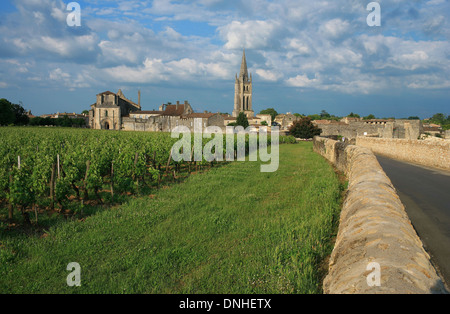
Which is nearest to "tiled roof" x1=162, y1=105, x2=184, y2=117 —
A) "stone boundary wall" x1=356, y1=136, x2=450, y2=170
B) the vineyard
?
"stone boundary wall" x1=356, y1=136, x2=450, y2=170

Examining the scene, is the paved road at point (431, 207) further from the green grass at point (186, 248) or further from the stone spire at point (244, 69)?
the stone spire at point (244, 69)

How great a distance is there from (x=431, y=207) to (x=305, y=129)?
154ft

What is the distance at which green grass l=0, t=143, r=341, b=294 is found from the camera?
4145 mm

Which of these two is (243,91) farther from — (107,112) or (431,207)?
(431,207)

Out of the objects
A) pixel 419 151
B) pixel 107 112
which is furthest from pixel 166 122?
pixel 419 151

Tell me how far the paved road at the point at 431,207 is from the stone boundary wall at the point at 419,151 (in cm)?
165

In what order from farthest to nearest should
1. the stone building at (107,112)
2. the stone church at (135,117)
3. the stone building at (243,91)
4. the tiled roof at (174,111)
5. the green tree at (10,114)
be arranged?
the stone building at (243,91), the tiled roof at (174,111), the stone building at (107,112), the stone church at (135,117), the green tree at (10,114)

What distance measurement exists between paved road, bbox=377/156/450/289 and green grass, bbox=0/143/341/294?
165cm

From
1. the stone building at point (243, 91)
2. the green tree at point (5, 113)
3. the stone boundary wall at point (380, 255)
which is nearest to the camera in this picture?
the stone boundary wall at point (380, 255)

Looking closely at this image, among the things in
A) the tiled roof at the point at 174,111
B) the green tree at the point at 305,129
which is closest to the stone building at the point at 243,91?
the tiled roof at the point at 174,111

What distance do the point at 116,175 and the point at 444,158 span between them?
51.2 feet

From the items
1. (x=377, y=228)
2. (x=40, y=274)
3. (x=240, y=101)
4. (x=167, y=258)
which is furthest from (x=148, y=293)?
(x=240, y=101)

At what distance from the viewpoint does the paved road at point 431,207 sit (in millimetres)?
4674

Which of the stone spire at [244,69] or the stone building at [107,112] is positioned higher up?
the stone spire at [244,69]
